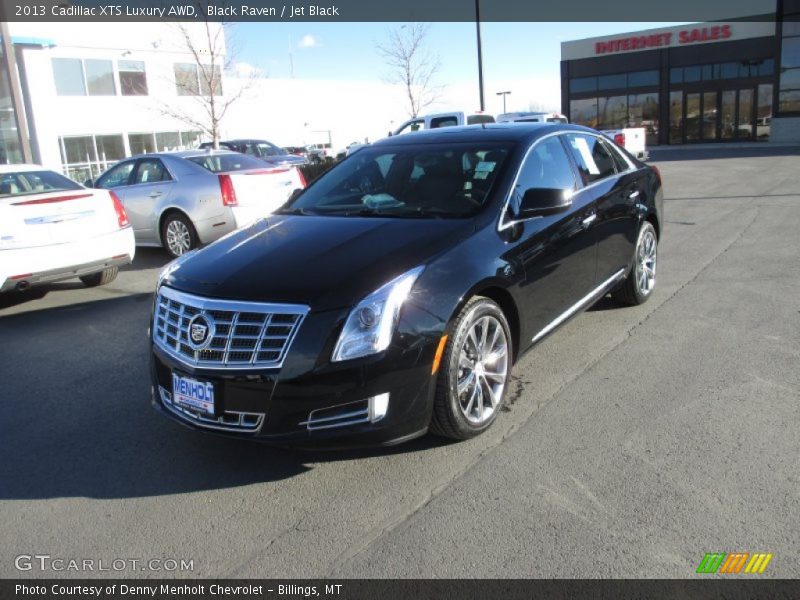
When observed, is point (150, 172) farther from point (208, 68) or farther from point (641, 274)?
point (208, 68)

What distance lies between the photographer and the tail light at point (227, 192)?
8898 mm

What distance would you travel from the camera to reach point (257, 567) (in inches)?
104

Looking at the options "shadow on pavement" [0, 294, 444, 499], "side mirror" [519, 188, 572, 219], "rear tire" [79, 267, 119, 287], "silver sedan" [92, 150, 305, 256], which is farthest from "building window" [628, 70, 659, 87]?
"shadow on pavement" [0, 294, 444, 499]

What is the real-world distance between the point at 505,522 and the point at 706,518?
84 cm

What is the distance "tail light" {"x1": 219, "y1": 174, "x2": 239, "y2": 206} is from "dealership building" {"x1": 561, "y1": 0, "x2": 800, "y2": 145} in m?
33.5

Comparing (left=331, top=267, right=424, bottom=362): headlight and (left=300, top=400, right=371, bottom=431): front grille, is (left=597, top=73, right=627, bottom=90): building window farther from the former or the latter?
(left=300, top=400, right=371, bottom=431): front grille

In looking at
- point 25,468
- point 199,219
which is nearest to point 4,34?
point 199,219

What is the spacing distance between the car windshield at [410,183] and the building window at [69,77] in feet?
101

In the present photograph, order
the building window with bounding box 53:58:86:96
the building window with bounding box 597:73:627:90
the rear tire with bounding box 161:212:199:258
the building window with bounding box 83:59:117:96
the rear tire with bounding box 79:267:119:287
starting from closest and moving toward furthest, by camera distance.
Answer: the rear tire with bounding box 79:267:119:287, the rear tire with bounding box 161:212:199:258, the building window with bounding box 53:58:86:96, the building window with bounding box 83:59:117:96, the building window with bounding box 597:73:627:90

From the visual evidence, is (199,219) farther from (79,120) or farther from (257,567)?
(79,120)

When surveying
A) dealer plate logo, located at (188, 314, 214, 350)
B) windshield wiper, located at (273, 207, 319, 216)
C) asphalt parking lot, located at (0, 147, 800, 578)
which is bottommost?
asphalt parking lot, located at (0, 147, 800, 578)

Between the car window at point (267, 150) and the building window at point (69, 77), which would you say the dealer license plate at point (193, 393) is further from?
the building window at point (69, 77)

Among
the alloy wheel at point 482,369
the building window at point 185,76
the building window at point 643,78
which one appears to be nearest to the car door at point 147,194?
the alloy wheel at point 482,369

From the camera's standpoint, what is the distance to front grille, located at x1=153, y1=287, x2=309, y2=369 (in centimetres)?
303
